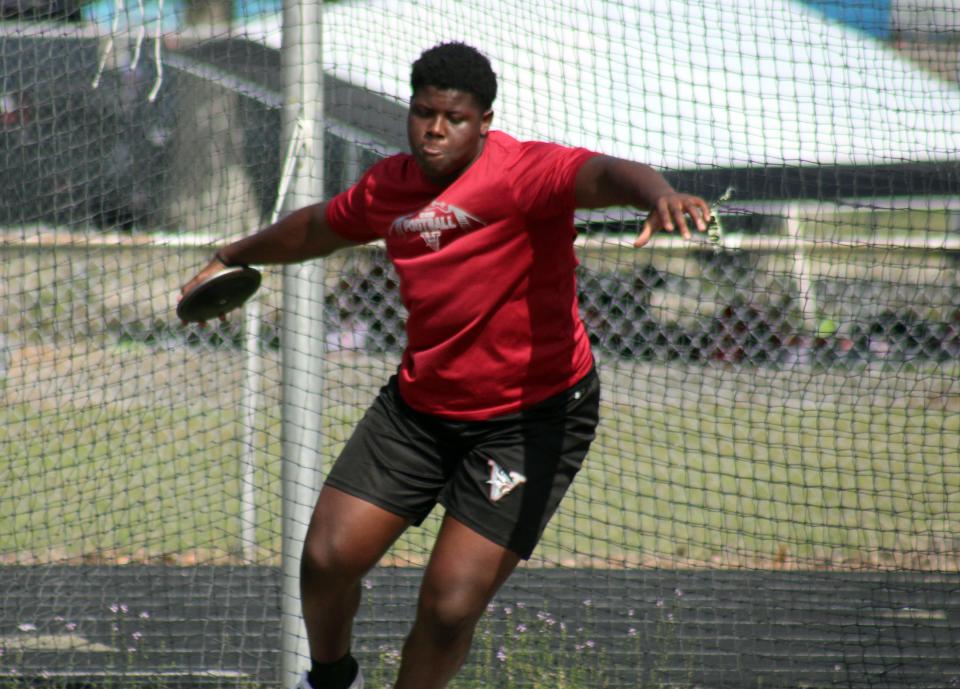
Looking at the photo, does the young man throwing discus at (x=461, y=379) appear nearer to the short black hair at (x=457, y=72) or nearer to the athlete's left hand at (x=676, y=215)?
the short black hair at (x=457, y=72)

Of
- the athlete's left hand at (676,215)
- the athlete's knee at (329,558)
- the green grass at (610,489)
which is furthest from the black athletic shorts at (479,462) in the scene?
the green grass at (610,489)

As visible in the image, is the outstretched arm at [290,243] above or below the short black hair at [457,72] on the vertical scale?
below

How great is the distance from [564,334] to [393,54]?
1.99 metres

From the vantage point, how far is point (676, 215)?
2.31 meters

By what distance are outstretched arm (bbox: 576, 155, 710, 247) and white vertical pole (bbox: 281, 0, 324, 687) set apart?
1.69m

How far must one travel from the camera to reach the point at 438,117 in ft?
9.29

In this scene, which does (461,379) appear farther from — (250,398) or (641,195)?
(250,398)

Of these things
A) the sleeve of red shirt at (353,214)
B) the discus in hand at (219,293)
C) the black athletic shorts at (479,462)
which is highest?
the sleeve of red shirt at (353,214)

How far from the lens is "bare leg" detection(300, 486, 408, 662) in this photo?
299cm

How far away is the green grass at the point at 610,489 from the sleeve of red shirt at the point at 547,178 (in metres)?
2.40

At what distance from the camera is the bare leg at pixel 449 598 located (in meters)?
2.85

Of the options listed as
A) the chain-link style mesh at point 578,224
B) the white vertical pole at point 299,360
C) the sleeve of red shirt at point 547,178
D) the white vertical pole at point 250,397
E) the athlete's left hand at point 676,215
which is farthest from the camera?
the white vertical pole at point 250,397

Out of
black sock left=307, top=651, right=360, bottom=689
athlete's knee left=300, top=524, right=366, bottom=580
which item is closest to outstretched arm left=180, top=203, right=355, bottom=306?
athlete's knee left=300, top=524, right=366, bottom=580

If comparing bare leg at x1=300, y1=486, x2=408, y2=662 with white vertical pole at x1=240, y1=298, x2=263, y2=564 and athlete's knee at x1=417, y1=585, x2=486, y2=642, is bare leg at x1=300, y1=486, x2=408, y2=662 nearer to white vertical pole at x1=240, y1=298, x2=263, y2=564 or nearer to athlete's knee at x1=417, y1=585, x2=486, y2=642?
athlete's knee at x1=417, y1=585, x2=486, y2=642
